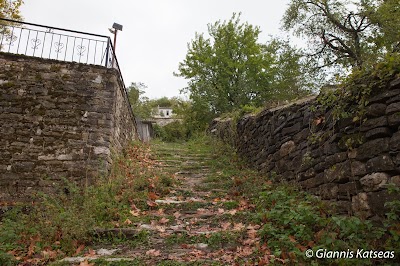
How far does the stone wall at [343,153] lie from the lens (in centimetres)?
327

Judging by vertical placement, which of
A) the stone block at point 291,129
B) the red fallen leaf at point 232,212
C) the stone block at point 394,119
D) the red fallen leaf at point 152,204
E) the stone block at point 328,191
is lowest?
the red fallen leaf at point 232,212

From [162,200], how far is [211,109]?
36.8 ft

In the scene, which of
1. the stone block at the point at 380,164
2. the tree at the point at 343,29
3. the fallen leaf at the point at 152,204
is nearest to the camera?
the stone block at the point at 380,164

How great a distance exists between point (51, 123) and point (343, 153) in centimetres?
573

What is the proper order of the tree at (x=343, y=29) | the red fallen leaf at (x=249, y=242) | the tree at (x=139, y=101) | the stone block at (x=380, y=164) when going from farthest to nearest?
the tree at (x=139, y=101)
the tree at (x=343, y=29)
the red fallen leaf at (x=249, y=242)
the stone block at (x=380, y=164)

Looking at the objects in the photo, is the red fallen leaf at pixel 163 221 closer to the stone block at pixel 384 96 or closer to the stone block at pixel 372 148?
the stone block at pixel 372 148

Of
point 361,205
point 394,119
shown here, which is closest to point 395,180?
point 361,205

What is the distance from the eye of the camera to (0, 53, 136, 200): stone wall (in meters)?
6.06

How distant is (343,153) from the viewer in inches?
156

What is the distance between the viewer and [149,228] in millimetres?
4438

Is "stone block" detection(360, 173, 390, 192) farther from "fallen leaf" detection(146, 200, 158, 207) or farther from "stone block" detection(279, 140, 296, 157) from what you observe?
"fallen leaf" detection(146, 200, 158, 207)

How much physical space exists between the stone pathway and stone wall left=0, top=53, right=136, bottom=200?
76.8 inches

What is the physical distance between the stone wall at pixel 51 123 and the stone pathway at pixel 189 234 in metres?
1.95

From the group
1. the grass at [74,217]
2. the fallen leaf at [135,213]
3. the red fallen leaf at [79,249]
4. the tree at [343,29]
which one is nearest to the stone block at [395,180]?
the grass at [74,217]
